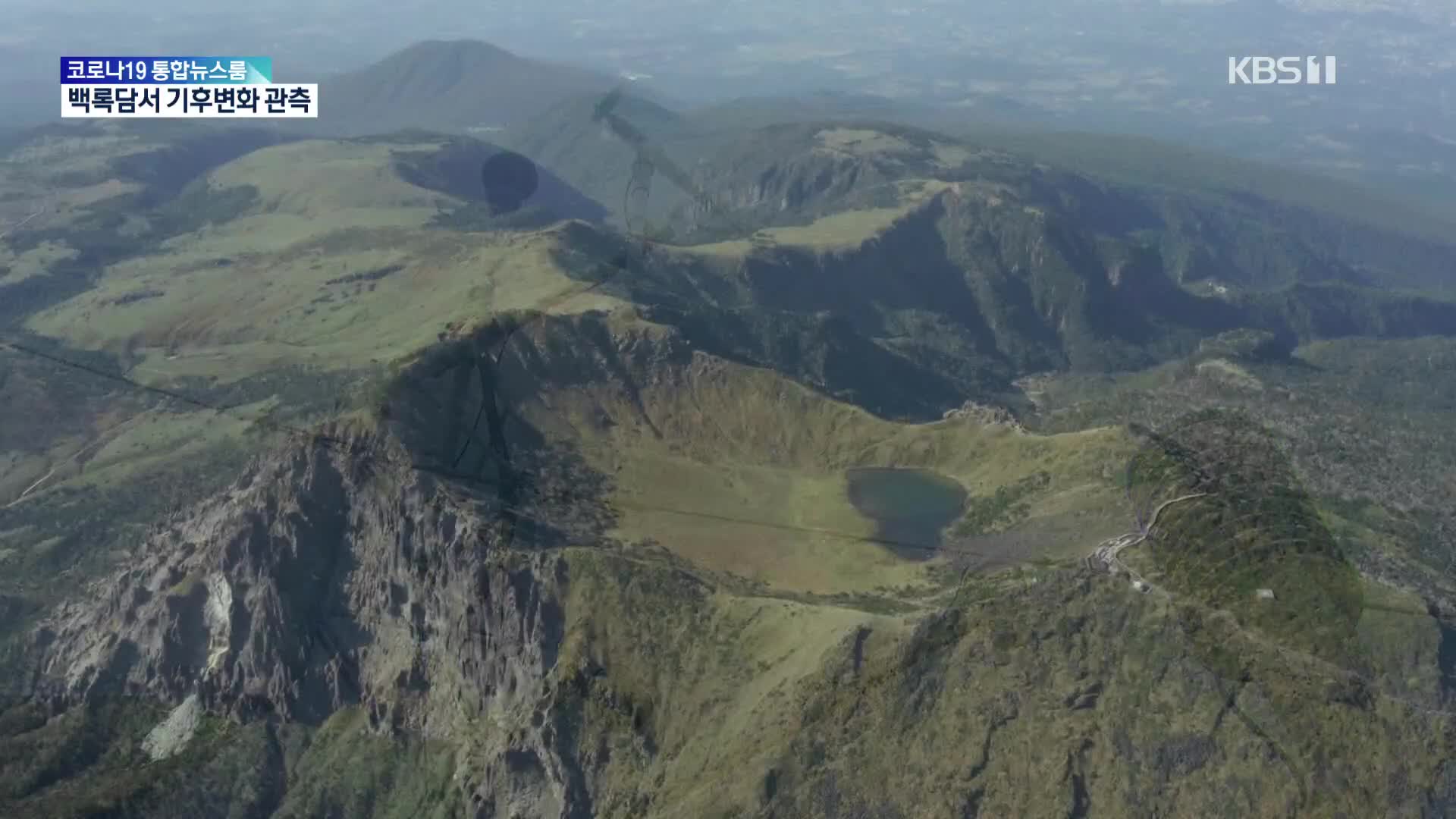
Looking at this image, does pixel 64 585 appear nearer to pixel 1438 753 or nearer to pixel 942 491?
pixel 942 491

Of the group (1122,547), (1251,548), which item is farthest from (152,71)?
(1251,548)

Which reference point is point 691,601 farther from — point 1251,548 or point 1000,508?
point 1251,548

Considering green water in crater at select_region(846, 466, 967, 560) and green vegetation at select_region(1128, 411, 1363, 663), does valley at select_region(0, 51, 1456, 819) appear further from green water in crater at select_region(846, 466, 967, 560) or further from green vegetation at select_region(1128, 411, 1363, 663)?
green water in crater at select_region(846, 466, 967, 560)

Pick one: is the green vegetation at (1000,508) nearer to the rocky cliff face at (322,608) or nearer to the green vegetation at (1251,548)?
the green vegetation at (1251,548)

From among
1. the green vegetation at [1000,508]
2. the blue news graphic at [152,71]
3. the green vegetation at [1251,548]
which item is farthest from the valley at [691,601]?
the blue news graphic at [152,71]

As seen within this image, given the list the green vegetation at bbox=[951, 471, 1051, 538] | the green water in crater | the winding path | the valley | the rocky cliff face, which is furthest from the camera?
the green water in crater

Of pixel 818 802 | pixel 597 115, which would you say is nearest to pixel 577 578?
pixel 818 802

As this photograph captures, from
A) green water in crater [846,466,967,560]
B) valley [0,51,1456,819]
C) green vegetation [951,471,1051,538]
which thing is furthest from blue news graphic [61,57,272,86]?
green vegetation [951,471,1051,538]

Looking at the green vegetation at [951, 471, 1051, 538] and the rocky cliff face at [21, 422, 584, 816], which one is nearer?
the rocky cliff face at [21, 422, 584, 816]

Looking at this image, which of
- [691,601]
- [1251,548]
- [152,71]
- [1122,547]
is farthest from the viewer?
[152,71]
